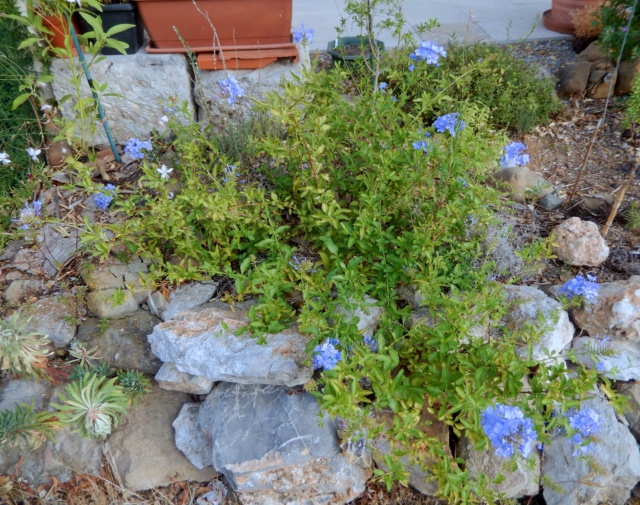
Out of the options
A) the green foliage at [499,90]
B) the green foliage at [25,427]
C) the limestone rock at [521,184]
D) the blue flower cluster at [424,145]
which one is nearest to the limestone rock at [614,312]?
the limestone rock at [521,184]

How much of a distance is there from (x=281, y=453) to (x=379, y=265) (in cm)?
96

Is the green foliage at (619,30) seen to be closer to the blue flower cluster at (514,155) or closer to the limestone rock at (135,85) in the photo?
the blue flower cluster at (514,155)

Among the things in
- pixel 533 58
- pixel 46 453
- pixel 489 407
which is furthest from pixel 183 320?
pixel 533 58

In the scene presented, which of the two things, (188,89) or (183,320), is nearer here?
(183,320)

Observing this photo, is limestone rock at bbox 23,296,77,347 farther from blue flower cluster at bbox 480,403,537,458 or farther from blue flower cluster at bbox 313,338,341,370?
blue flower cluster at bbox 480,403,537,458

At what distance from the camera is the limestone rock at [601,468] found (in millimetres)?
2213

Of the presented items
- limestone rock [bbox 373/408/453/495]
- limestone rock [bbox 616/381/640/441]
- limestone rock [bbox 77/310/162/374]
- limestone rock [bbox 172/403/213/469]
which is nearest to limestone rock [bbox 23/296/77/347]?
limestone rock [bbox 77/310/162/374]

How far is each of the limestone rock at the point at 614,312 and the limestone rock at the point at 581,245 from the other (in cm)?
23

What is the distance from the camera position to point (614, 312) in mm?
2396

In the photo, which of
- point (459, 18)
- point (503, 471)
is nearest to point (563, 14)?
point (459, 18)

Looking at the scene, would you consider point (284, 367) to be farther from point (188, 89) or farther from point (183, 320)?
point (188, 89)

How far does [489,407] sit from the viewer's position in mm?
2012

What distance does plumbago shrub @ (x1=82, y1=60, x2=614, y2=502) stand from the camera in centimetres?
203

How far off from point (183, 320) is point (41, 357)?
0.72 m
